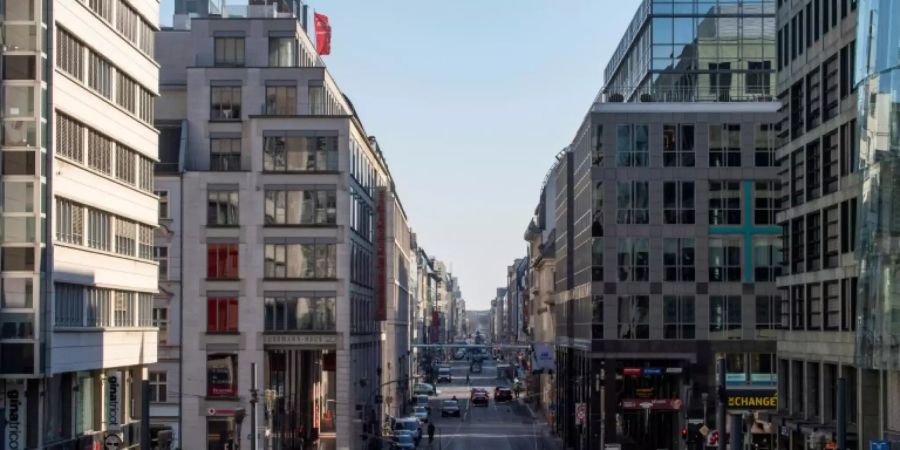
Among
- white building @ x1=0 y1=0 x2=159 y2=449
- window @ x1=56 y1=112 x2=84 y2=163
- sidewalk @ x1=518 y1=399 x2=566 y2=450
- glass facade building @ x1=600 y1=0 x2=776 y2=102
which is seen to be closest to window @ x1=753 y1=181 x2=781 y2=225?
glass facade building @ x1=600 y1=0 x2=776 y2=102

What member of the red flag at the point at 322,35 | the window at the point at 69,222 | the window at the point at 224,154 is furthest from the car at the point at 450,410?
the window at the point at 69,222

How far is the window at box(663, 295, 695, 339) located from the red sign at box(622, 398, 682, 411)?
3885 mm

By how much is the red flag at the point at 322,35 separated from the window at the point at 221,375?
27.1 m

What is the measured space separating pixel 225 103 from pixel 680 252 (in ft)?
92.6

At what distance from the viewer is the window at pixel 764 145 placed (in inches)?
3263

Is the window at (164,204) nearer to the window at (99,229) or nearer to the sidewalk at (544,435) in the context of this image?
the window at (99,229)

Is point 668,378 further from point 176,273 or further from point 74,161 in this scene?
point 74,161

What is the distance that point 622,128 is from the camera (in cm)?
8450

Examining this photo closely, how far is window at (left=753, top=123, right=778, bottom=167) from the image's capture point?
272 ft

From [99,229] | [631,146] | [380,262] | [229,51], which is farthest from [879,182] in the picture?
[380,262]

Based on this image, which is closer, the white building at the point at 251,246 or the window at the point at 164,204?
the white building at the point at 251,246

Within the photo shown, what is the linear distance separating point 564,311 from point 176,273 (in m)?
39.8

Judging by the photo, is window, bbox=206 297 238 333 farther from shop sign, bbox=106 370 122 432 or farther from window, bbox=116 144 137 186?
shop sign, bbox=106 370 122 432

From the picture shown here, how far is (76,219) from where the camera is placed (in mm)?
50500
